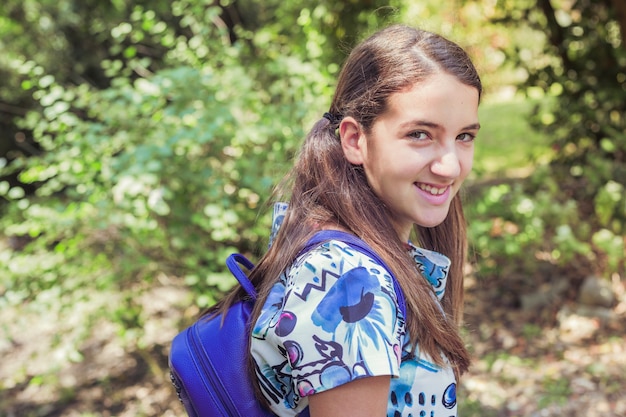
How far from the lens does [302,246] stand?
119 centimetres

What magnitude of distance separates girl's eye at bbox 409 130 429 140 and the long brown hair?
0.09 m

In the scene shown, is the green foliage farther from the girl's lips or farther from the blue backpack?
the blue backpack

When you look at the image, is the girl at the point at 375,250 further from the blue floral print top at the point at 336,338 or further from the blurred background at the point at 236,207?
the blurred background at the point at 236,207

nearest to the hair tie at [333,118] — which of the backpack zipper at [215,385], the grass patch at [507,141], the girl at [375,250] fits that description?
the girl at [375,250]

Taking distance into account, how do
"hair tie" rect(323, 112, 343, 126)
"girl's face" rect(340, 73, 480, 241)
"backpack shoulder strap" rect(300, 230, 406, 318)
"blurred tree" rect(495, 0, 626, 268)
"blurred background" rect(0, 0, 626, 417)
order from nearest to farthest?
1. "backpack shoulder strap" rect(300, 230, 406, 318)
2. "girl's face" rect(340, 73, 480, 241)
3. "hair tie" rect(323, 112, 343, 126)
4. "blurred background" rect(0, 0, 626, 417)
5. "blurred tree" rect(495, 0, 626, 268)

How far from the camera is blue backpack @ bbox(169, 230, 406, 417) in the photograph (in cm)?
120

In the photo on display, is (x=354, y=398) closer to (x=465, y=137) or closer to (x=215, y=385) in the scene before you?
(x=215, y=385)

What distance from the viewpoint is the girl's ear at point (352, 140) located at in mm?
1353

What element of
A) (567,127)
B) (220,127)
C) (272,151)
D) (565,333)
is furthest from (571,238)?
(220,127)

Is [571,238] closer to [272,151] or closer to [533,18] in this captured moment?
[272,151]

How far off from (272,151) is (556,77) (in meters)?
2.95

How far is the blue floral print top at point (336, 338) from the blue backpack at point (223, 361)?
0.04 meters

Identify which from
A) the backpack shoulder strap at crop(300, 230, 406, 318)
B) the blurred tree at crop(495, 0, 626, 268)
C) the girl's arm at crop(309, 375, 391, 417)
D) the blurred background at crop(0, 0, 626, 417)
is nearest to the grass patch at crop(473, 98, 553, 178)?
the blurred tree at crop(495, 0, 626, 268)

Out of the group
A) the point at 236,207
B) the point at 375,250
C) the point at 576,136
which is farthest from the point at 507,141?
the point at 375,250
